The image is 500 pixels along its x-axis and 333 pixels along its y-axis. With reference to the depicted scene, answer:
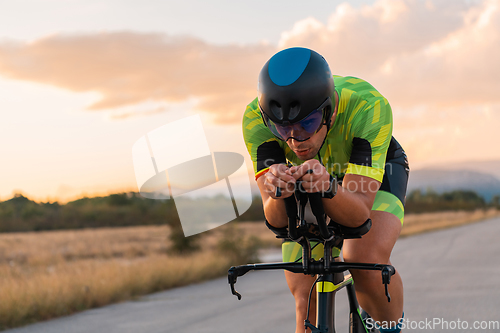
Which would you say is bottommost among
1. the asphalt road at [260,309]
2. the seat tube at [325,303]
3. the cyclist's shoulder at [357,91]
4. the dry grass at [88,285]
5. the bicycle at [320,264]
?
the asphalt road at [260,309]

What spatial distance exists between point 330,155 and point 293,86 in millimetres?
814

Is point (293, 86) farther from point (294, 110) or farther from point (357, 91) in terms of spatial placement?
point (357, 91)

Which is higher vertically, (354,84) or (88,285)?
(354,84)

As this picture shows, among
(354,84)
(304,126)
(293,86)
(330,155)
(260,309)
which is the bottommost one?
(260,309)

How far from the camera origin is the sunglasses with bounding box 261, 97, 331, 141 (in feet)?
7.79

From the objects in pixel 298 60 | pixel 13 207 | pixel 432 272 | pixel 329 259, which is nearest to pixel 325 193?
pixel 329 259

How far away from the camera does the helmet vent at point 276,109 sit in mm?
2352

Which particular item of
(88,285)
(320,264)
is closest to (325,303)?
(320,264)

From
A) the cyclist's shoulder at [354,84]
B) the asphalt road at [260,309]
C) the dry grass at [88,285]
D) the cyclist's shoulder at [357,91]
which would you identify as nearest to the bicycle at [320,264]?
the cyclist's shoulder at [357,91]

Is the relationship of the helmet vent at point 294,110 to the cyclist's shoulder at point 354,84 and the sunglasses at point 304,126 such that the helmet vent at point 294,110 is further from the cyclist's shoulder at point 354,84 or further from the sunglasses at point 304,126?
the cyclist's shoulder at point 354,84

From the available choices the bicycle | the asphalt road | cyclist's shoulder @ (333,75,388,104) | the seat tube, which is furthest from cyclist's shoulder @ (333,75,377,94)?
the asphalt road

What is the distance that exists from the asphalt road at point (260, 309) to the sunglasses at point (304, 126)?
3.38 meters

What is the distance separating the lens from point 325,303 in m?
2.41

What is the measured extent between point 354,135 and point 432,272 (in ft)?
27.8
